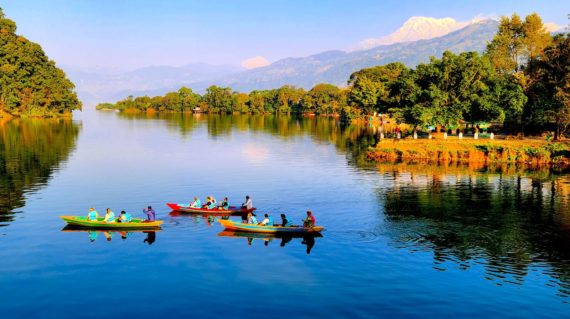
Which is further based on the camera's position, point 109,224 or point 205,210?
point 205,210

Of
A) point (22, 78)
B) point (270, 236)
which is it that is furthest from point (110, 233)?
point (22, 78)

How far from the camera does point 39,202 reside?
170 ft

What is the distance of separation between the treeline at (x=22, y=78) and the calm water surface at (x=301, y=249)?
387 ft

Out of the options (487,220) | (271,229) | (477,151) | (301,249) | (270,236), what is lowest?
(301,249)

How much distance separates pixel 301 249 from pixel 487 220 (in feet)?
66.6

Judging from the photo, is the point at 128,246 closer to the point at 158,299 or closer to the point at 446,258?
the point at 158,299

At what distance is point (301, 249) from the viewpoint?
38.0 m

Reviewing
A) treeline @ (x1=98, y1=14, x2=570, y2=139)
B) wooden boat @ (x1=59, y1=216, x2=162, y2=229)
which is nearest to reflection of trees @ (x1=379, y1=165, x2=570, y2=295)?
treeline @ (x1=98, y1=14, x2=570, y2=139)

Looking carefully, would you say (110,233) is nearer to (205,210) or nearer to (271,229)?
(205,210)

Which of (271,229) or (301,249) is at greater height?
(271,229)

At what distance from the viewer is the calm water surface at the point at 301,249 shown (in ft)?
91.9

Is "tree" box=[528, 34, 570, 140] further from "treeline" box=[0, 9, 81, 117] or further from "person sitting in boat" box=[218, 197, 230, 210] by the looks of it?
"treeline" box=[0, 9, 81, 117]

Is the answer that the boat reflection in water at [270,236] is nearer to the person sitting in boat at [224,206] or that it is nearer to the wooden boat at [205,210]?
the wooden boat at [205,210]

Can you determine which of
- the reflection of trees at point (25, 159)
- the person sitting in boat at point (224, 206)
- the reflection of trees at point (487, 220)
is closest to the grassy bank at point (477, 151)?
the reflection of trees at point (487, 220)
